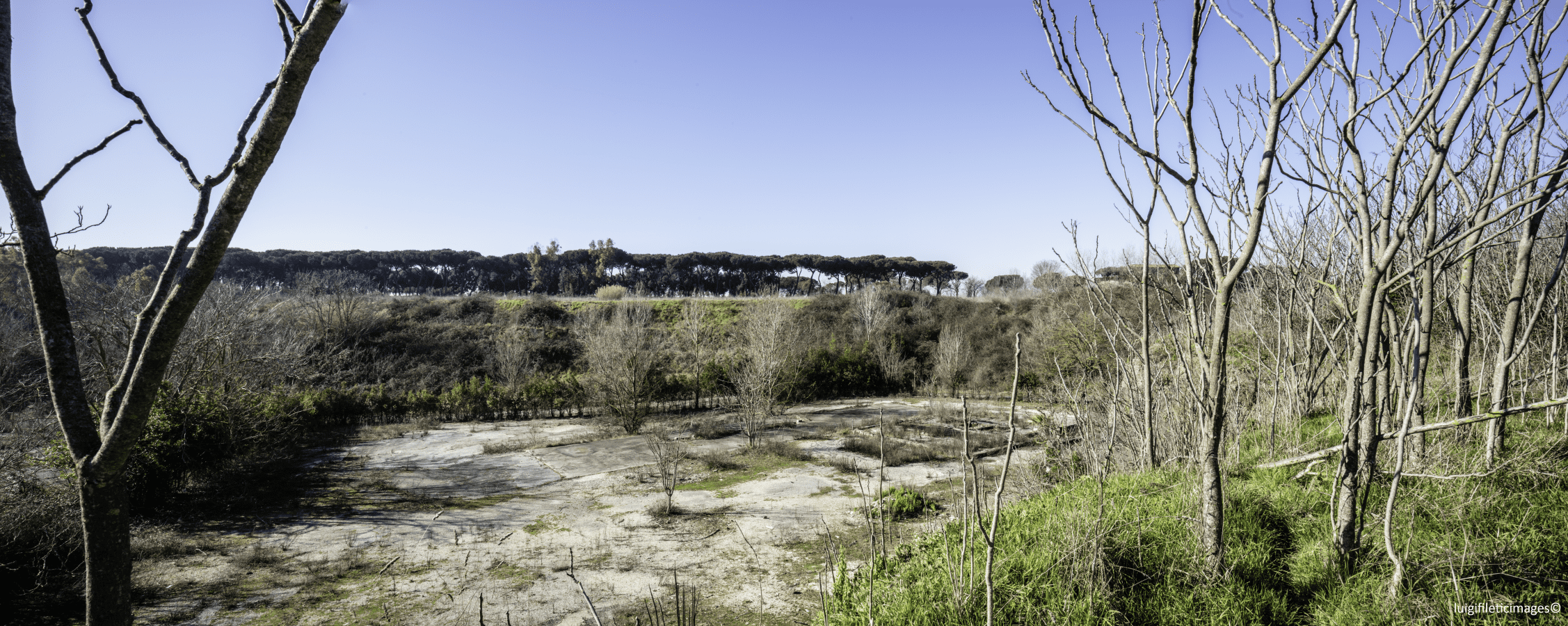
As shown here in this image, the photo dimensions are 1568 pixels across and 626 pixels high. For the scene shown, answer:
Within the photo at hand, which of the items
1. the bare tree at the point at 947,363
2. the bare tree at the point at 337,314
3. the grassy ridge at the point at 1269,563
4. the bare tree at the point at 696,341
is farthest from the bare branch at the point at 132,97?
the bare tree at the point at 337,314

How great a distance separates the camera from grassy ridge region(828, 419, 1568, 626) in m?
2.48

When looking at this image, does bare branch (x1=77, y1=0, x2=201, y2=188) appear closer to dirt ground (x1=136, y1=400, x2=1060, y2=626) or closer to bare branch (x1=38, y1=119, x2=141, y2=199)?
bare branch (x1=38, y1=119, x2=141, y2=199)

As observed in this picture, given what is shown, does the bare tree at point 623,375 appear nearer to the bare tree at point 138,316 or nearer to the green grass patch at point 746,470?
the green grass patch at point 746,470

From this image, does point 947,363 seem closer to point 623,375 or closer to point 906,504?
point 623,375

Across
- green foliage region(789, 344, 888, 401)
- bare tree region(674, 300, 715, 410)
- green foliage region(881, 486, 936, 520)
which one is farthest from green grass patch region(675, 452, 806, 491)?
green foliage region(789, 344, 888, 401)

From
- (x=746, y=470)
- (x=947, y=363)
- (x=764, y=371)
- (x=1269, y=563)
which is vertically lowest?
(x=746, y=470)

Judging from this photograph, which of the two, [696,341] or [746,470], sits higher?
[696,341]

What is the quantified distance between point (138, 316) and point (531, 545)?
6439mm

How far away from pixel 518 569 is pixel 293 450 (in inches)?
385

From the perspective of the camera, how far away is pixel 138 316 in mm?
1172

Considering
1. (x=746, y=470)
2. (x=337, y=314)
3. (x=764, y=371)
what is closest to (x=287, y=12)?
(x=746, y=470)

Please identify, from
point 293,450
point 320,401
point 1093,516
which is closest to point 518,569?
point 1093,516

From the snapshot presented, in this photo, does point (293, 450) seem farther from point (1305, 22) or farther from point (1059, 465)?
point (1305, 22)

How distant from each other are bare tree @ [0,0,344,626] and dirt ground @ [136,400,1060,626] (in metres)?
1.61
